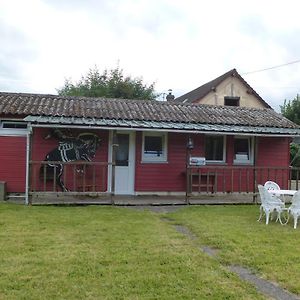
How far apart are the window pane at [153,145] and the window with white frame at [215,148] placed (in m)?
1.72

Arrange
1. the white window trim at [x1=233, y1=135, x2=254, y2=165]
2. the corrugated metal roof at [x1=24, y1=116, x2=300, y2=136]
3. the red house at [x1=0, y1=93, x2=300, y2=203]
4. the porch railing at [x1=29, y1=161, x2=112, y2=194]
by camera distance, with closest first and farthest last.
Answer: the corrugated metal roof at [x1=24, y1=116, x2=300, y2=136]
the red house at [x1=0, y1=93, x2=300, y2=203]
the porch railing at [x1=29, y1=161, x2=112, y2=194]
the white window trim at [x1=233, y1=135, x2=254, y2=165]

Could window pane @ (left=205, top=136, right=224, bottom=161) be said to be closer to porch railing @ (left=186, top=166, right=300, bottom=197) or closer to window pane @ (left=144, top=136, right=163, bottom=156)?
porch railing @ (left=186, top=166, right=300, bottom=197)

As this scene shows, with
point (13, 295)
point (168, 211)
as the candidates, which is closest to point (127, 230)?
point (168, 211)

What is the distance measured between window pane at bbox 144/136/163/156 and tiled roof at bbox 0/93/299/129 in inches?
32.8

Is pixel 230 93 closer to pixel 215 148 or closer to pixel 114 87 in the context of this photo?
pixel 114 87

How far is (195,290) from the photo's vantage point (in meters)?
5.17

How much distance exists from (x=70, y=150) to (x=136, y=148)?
2.22 m

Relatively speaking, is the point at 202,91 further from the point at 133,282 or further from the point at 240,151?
the point at 133,282

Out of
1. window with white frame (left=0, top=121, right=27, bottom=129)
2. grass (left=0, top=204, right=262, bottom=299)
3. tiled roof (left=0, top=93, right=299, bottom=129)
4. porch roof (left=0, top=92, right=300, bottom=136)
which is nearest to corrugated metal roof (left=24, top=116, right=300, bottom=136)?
porch roof (left=0, top=92, right=300, bottom=136)

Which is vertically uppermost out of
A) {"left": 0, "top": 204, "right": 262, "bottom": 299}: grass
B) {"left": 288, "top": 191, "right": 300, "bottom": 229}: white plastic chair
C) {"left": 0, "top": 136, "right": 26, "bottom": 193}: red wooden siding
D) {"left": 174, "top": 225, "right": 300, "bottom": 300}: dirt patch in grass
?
{"left": 0, "top": 136, "right": 26, "bottom": 193}: red wooden siding

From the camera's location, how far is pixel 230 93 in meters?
32.0

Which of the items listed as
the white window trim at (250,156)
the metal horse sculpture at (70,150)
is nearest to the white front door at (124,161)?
the metal horse sculpture at (70,150)

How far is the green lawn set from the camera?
518cm

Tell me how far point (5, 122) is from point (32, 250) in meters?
8.16
